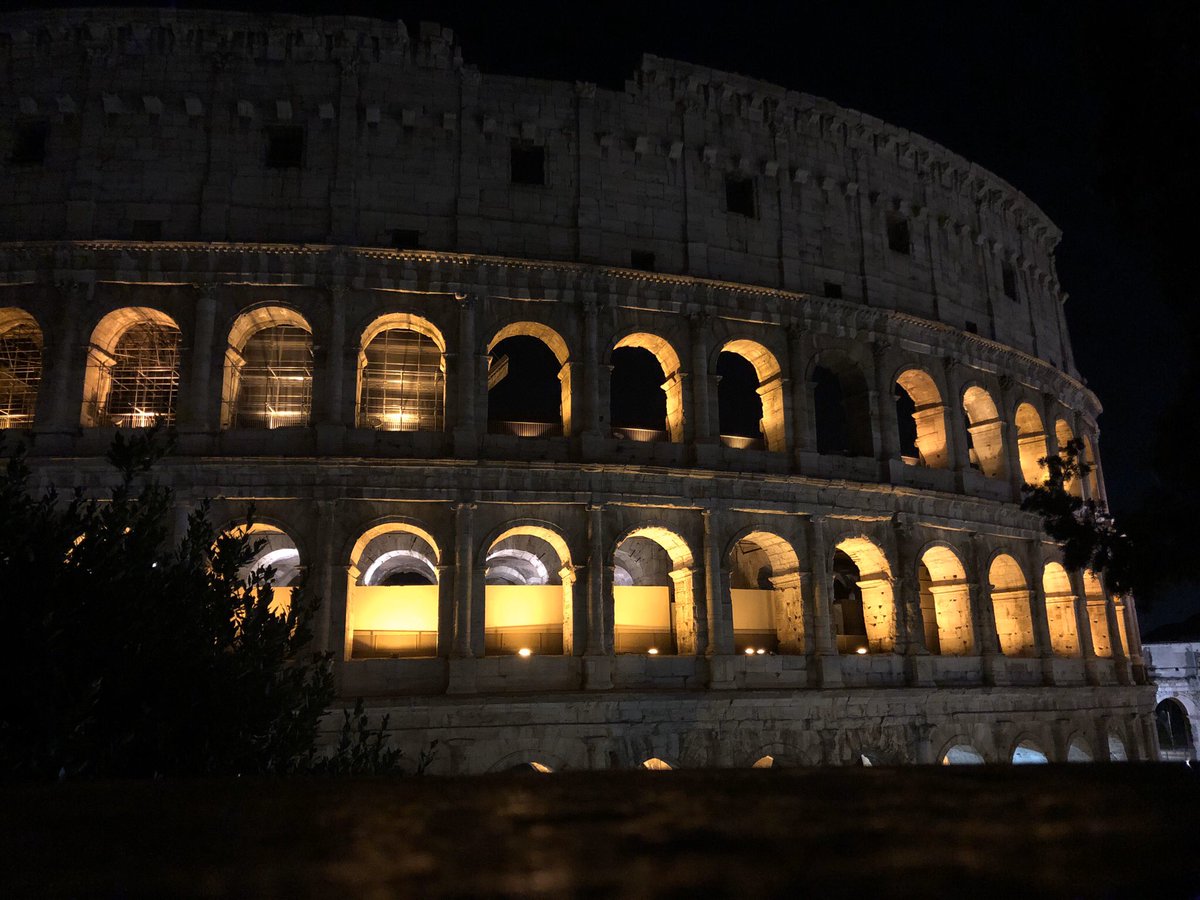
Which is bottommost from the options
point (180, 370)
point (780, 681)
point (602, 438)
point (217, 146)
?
point (780, 681)

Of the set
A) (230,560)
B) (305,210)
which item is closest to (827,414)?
(305,210)

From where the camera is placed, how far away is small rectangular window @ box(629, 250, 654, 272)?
19.6 meters

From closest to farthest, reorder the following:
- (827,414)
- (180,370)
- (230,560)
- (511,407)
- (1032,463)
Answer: (230,560), (180,370), (1032,463), (511,407), (827,414)

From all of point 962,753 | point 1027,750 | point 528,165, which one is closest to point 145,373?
point 528,165

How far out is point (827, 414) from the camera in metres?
39.2

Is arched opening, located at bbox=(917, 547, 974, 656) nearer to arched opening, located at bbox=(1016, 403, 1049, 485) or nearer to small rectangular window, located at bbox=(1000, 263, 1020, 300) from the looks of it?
arched opening, located at bbox=(1016, 403, 1049, 485)

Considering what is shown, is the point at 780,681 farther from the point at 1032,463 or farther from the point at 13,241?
the point at 13,241

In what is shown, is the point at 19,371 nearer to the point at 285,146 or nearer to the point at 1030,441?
the point at 285,146

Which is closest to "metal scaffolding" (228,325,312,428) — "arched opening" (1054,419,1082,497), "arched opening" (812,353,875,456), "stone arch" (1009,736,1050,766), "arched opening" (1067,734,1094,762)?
"arched opening" (812,353,875,456)

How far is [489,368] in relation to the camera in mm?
19641

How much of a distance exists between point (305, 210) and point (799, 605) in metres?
12.9

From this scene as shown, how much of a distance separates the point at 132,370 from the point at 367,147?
22.0 feet

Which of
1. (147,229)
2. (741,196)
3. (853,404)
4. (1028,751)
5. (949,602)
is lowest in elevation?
(1028,751)

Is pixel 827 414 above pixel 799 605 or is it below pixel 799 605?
above
